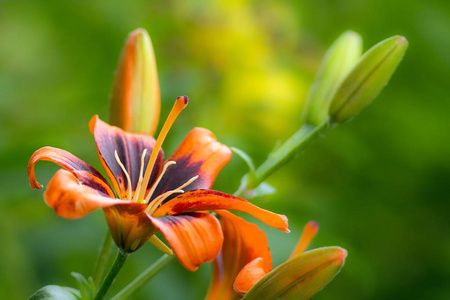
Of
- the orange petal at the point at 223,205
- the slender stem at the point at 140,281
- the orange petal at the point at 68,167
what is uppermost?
the orange petal at the point at 68,167

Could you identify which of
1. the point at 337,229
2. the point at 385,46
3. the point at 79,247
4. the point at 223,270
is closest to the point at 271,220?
the point at 223,270

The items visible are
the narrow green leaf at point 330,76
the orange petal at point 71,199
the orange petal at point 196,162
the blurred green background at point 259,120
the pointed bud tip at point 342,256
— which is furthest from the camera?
the blurred green background at point 259,120

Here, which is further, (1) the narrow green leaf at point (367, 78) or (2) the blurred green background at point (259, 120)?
(2) the blurred green background at point (259, 120)

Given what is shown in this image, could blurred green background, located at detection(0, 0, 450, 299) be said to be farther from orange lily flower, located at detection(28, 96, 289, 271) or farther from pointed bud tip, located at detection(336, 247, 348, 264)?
pointed bud tip, located at detection(336, 247, 348, 264)

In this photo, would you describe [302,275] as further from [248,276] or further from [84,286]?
[84,286]

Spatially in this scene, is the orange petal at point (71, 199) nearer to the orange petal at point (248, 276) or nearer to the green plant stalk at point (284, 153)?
the orange petal at point (248, 276)

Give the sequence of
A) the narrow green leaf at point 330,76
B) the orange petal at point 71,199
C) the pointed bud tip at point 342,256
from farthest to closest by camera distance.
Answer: the narrow green leaf at point 330,76
the pointed bud tip at point 342,256
the orange petal at point 71,199

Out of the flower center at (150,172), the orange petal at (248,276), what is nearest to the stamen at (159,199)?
the flower center at (150,172)
